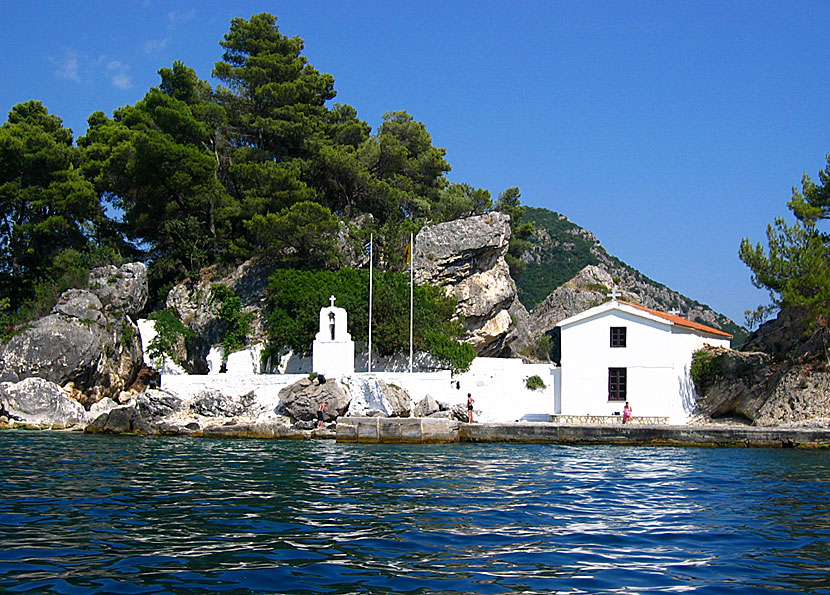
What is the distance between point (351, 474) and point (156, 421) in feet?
49.3

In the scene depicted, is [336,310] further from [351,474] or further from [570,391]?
[351,474]

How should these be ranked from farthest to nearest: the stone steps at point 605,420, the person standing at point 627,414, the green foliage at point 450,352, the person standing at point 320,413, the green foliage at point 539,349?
the green foliage at point 539,349 < the green foliage at point 450,352 < the stone steps at point 605,420 < the person standing at point 320,413 < the person standing at point 627,414

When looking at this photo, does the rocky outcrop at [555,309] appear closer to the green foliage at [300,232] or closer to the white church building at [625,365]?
the green foliage at [300,232]

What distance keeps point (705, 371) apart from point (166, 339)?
76.6ft

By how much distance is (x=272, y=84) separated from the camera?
134 ft

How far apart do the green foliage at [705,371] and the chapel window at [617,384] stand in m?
2.60

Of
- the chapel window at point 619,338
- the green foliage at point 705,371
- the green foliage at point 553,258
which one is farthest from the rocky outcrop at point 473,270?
the green foliage at point 553,258

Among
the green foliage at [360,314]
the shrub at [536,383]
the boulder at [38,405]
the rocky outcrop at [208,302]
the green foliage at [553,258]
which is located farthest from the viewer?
the green foliage at [553,258]

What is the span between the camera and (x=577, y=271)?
84.2m

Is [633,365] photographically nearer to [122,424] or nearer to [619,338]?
[619,338]

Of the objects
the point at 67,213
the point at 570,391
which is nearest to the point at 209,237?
the point at 67,213

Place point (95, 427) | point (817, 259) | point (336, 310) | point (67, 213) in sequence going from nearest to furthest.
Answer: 1. point (817, 259)
2. point (95, 427)
3. point (336, 310)
4. point (67, 213)

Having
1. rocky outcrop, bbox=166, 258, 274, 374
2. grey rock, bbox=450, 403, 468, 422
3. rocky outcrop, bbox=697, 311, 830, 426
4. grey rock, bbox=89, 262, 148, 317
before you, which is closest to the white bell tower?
grey rock, bbox=450, 403, 468, 422

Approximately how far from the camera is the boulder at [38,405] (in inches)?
1174
